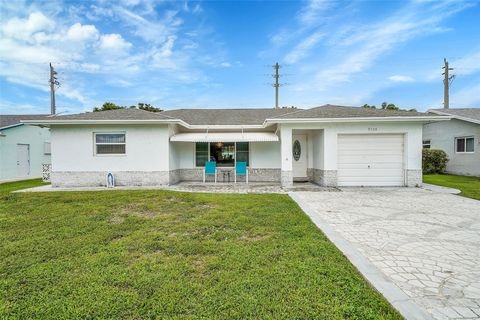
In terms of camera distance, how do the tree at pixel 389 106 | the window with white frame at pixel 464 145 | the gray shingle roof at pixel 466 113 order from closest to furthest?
the window with white frame at pixel 464 145, the gray shingle roof at pixel 466 113, the tree at pixel 389 106

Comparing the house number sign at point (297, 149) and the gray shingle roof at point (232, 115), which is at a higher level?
the gray shingle roof at point (232, 115)

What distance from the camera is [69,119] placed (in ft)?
46.0

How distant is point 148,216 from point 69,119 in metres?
10.9

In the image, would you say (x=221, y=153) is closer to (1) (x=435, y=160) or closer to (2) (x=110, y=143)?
(2) (x=110, y=143)

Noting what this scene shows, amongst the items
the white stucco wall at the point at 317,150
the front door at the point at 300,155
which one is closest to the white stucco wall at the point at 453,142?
the white stucco wall at the point at 317,150

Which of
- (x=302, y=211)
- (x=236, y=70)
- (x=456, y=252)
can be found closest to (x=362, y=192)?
(x=302, y=211)

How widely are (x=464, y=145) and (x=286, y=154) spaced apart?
1870 centimetres

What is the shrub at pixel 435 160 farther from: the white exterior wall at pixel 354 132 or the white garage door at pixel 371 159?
the white garage door at pixel 371 159

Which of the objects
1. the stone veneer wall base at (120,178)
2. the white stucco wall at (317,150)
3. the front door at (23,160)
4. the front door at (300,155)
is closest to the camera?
the white stucco wall at (317,150)

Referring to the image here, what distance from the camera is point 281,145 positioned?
14.0 m

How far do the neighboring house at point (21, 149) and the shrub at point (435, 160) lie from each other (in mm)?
36740

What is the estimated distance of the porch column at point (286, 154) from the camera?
13.9 metres

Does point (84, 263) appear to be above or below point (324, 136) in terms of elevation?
below

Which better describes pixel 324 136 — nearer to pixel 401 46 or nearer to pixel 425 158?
pixel 401 46
